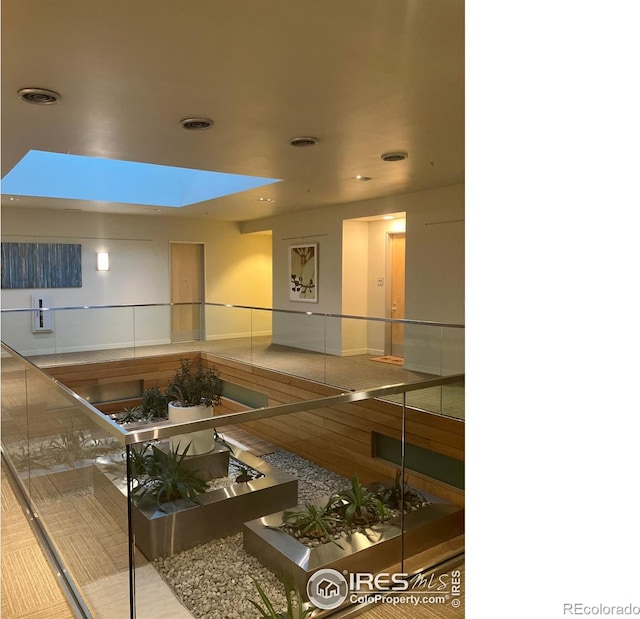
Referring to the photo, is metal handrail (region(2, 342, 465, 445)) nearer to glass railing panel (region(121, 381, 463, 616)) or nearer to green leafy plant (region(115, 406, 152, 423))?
glass railing panel (region(121, 381, 463, 616))

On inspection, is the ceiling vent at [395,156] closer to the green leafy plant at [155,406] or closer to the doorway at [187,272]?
the green leafy plant at [155,406]

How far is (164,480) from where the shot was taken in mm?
2441

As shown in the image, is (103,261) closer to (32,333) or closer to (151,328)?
(151,328)

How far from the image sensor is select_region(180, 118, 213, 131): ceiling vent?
397 cm

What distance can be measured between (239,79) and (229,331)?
648 centimetres

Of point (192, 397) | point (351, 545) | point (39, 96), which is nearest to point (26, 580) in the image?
point (351, 545)

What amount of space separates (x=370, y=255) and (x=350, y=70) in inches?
250

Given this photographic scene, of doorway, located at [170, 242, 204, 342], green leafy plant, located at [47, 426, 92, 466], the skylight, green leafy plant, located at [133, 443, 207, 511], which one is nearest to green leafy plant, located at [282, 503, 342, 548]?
green leafy plant, located at [133, 443, 207, 511]

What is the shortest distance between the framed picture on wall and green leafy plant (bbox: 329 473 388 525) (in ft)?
21.9
